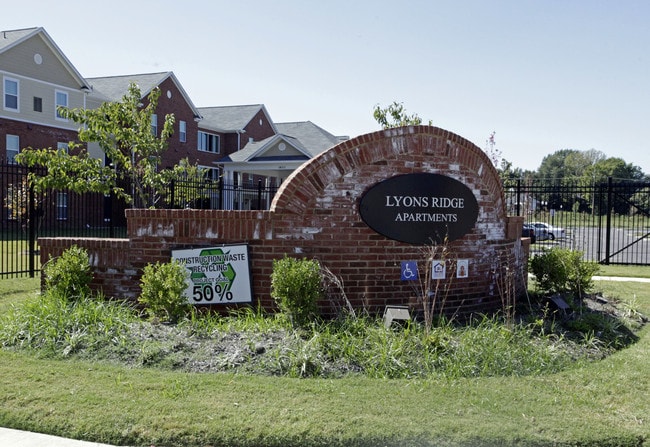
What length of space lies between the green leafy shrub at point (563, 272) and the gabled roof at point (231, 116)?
31.7 m

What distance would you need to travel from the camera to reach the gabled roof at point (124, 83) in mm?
31703

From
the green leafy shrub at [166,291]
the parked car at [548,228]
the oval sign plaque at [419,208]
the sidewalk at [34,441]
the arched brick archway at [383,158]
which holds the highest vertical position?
the arched brick archway at [383,158]

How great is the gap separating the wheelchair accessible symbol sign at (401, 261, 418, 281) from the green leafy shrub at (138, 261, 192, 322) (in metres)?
2.71

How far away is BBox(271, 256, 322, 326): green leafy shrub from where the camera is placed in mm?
6125

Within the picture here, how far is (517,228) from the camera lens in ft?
28.5

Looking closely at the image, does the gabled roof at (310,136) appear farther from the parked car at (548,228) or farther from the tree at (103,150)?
the tree at (103,150)

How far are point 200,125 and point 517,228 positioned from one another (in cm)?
3114

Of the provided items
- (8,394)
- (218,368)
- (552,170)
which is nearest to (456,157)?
(218,368)

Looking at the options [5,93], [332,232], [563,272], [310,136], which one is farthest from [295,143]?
[332,232]

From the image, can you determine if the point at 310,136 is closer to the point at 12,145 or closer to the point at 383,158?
the point at 12,145

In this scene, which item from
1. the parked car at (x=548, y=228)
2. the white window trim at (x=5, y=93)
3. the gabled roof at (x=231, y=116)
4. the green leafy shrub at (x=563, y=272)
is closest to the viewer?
the green leafy shrub at (x=563, y=272)

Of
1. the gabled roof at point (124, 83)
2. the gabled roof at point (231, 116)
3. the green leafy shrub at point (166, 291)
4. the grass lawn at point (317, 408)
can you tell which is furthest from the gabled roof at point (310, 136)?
the grass lawn at point (317, 408)

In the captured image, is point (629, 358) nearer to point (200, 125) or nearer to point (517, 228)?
point (517, 228)

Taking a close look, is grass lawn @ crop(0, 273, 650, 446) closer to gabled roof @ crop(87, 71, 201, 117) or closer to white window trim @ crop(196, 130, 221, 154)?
gabled roof @ crop(87, 71, 201, 117)
